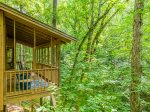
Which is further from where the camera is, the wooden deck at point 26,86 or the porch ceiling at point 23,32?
the porch ceiling at point 23,32

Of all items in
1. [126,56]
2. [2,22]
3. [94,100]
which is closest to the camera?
[94,100]

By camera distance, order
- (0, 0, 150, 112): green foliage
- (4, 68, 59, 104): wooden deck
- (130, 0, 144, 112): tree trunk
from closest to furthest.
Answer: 1. (130, 0, 144, 112): tree trunk
2. (4, 68, 59, 104): wooden deck
3. (0, 0, 150, 112): green foliage

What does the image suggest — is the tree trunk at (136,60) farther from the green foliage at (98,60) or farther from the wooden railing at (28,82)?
the wooden railing at (28,82)

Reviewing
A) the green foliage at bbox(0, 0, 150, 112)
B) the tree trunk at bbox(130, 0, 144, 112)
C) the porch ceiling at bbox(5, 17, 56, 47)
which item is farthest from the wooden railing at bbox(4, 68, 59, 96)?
the tree trunk at bbox(130, 0, 144, 112)

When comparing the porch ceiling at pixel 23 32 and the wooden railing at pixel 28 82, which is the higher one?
the porch ceiling at pixel 23 32

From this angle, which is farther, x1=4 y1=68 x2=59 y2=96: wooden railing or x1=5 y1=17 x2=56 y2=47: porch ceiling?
x1=5 y1=17 x2=56 y2=47: porch ceiling

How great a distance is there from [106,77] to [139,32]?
4.18 m

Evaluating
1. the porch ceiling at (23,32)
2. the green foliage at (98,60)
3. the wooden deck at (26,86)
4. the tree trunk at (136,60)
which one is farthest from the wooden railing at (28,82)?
the tree trunk at (136,60)

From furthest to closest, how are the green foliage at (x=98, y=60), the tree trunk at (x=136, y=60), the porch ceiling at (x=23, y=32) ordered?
the green foliage at (x=98, y=60)
the porch ceiling at (x=23, y=32)
the tree trunk at (x=136, y=60)

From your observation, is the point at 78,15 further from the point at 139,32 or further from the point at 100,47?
the point at 139,32

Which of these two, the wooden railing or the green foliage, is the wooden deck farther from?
the green foliage

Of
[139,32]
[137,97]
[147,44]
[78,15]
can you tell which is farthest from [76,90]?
[78,15]

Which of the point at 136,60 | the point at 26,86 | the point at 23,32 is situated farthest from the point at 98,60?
the point at 26,86

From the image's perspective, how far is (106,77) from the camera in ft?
36.4
